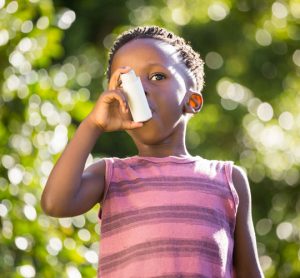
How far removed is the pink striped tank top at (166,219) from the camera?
2.83 m

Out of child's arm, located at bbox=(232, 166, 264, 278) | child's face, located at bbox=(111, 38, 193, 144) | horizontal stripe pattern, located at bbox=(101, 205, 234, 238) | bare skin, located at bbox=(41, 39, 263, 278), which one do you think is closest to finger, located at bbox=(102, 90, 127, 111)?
bare skin, located at bbox=(41, 39, 263, 278)

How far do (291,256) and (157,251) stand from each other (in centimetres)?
375

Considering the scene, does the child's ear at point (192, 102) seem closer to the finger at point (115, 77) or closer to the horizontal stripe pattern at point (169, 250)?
the finger at point (115, 77)

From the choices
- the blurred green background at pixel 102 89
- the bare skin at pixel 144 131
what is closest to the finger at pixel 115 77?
the bare skin at pixel 144 131

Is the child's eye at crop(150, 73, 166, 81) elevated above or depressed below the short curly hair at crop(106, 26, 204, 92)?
below

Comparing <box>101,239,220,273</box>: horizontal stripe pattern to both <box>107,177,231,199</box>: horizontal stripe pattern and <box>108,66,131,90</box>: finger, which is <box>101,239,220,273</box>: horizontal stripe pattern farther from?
<box>108,66,131,90</box>: finger

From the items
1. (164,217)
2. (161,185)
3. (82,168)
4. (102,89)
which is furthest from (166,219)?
(102,89)

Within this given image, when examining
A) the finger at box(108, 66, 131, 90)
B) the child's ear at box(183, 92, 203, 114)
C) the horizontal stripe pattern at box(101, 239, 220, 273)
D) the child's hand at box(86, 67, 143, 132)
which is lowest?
the horizontal stripe pattern at box(101, 239, 220, 273)

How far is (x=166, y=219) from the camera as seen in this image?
2859 millimetres

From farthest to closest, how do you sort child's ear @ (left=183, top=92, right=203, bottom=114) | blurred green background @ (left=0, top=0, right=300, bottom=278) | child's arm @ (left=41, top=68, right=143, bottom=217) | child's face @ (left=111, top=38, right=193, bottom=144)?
blurred green background @ (left=0, top=0, right=300, bottom=278) < child's ear @ (left=183, top=92, right=203, bottom=114) < child's face @ (left=111, top=38, right=193, bottom=144) < child's arm @ (left=41, top=68, right=143, bottom=217)

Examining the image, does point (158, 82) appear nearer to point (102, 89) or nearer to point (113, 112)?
point (113, 112)

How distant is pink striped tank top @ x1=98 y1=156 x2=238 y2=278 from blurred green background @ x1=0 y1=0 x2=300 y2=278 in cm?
91

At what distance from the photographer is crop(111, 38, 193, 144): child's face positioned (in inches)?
118

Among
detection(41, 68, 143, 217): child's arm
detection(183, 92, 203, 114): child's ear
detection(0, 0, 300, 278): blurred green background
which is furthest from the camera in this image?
detection(0, 0, 300, 278): blurred green background
